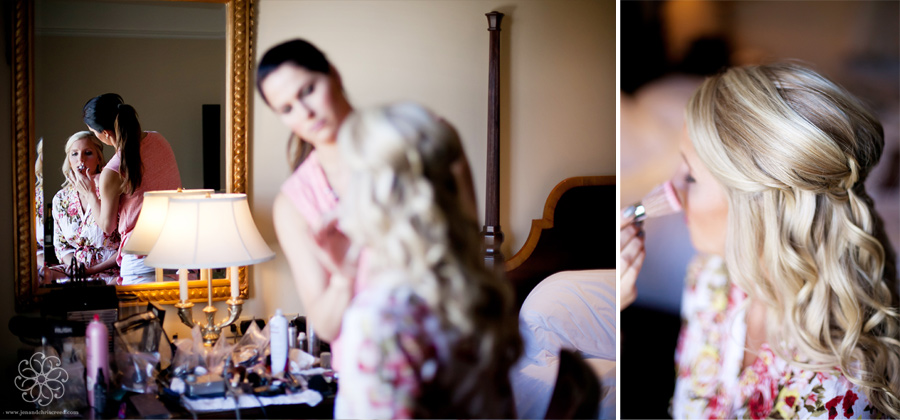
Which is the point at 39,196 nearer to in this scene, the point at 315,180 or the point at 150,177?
the point at 150,177

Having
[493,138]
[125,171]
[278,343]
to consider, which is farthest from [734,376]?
[125,171]

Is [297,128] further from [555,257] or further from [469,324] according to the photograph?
[555,257]

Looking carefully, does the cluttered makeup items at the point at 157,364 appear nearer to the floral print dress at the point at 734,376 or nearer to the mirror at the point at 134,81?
the mirror at the point at 134,81

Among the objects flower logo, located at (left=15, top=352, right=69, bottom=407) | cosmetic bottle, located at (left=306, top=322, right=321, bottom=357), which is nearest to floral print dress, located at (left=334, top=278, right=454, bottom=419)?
cosmetic bottle, located at (left=306, top=322, right=321, bottom=357)

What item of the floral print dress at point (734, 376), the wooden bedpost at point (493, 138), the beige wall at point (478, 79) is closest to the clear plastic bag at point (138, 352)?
the beige wall at point (478, 79)

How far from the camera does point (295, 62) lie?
1491mm

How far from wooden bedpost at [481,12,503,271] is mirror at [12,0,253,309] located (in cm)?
61

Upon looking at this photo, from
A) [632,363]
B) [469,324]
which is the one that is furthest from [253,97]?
[632,363]

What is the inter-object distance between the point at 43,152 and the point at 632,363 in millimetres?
Result: 1603

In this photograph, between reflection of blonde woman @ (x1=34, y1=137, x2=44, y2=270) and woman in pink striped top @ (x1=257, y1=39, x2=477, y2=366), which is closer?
woman in pink striped top @ (x1=257, y1=39, x2=477, y2=366)

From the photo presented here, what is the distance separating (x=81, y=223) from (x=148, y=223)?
176 millimetres

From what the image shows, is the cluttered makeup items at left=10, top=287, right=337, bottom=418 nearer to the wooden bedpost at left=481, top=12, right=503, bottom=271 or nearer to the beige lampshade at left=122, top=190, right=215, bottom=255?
the beige lampshade at left=122, top=190, right=215, bottom=255

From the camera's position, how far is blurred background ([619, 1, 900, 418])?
1792 mm

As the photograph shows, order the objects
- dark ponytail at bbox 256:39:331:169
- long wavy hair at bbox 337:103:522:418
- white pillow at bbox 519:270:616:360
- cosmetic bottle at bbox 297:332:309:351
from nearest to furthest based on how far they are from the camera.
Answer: long wavy hair at bbox 337:103:522:418
dark ponytail at bbox 256:39:331:169
cosmetic bottle at bbox 297:332:309:351
white pillow at bbox 519:270:616:360
